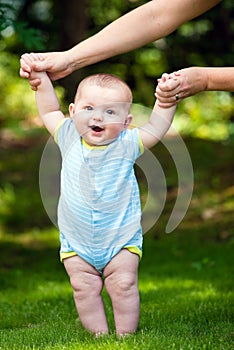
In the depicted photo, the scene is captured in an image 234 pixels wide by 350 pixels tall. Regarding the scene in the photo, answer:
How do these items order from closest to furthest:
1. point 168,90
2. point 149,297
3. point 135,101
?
point 168,90, point 149,297, point 135,101

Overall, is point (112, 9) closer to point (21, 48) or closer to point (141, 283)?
point (21, 48)

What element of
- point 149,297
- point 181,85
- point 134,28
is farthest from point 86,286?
point 149,297

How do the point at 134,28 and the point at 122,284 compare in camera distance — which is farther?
the point at 134,28

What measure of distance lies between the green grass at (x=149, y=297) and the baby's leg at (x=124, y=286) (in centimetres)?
11

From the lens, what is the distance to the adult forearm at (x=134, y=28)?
4.04 m

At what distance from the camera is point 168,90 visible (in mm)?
3682

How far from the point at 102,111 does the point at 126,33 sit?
493mm

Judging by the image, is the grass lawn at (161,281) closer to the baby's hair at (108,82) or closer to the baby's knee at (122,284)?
the baby's knee at (122,284)

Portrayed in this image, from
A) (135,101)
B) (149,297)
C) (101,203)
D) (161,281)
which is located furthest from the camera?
(135,101)

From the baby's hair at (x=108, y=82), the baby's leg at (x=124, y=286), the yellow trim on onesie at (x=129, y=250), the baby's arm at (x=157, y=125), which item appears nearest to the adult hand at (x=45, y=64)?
the baby's hair at (x=108, y=82)

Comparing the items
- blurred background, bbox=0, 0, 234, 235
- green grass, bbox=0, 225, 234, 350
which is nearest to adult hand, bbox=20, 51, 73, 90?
green grass, bbox=0, 225, 234, 350

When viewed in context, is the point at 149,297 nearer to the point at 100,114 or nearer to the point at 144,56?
the point at 100,114

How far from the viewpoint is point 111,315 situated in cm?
505

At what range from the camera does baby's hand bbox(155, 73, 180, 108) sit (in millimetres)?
3654
